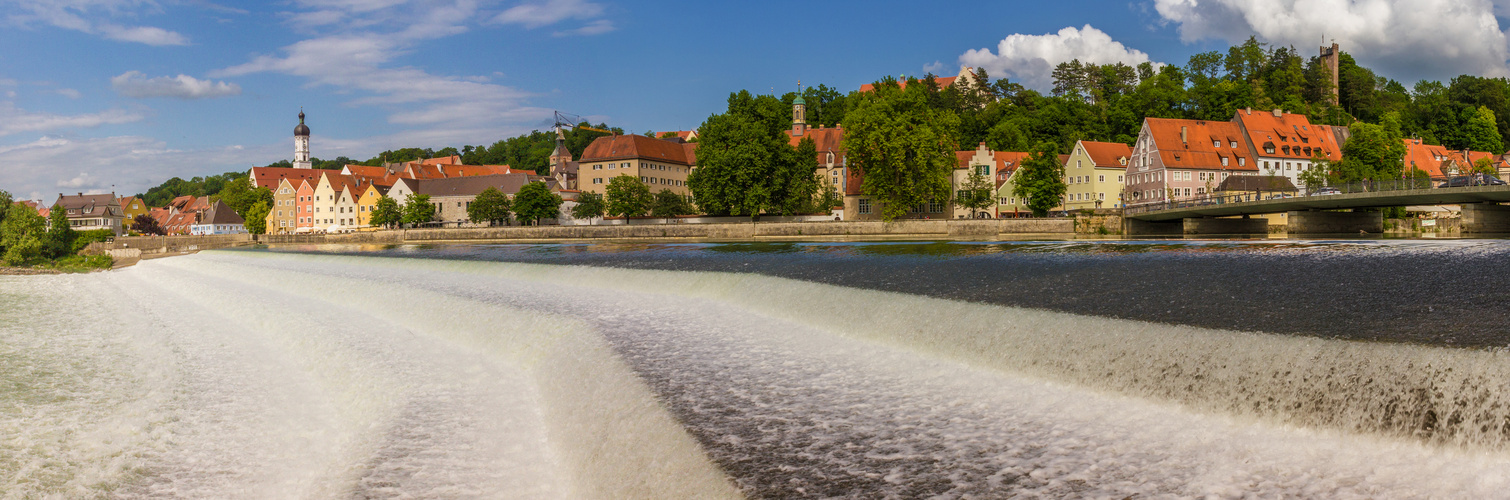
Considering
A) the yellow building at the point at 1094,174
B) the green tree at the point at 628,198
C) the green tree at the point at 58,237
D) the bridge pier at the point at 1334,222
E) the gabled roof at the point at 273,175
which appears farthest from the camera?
the gabled roof at the point at 273,175

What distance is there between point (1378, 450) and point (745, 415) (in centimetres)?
465

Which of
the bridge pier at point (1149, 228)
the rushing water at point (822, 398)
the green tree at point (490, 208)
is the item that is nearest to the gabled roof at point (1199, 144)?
the bridge pier at point (1149, 228)

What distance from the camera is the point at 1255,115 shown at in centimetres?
8206

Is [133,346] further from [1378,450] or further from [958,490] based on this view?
[1378,450]

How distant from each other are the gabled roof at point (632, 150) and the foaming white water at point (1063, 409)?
84869 millimetres

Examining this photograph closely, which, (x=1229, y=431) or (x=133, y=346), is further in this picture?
(x=133, y=346)

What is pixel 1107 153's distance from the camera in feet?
272

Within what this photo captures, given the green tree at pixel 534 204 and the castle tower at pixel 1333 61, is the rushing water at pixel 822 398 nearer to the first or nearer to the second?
the green tree at pixel 534 204

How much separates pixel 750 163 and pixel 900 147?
11135 mm

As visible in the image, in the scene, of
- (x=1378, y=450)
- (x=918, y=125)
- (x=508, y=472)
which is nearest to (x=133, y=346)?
(x=508, y=472)

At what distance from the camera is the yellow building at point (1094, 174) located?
8156cm

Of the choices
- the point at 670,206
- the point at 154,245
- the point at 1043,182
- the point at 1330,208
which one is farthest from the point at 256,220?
the point at 1330,208

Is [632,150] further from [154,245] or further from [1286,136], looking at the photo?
[1286,136]

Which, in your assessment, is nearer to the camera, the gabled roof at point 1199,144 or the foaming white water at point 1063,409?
the foaming white water at point 1063,409
